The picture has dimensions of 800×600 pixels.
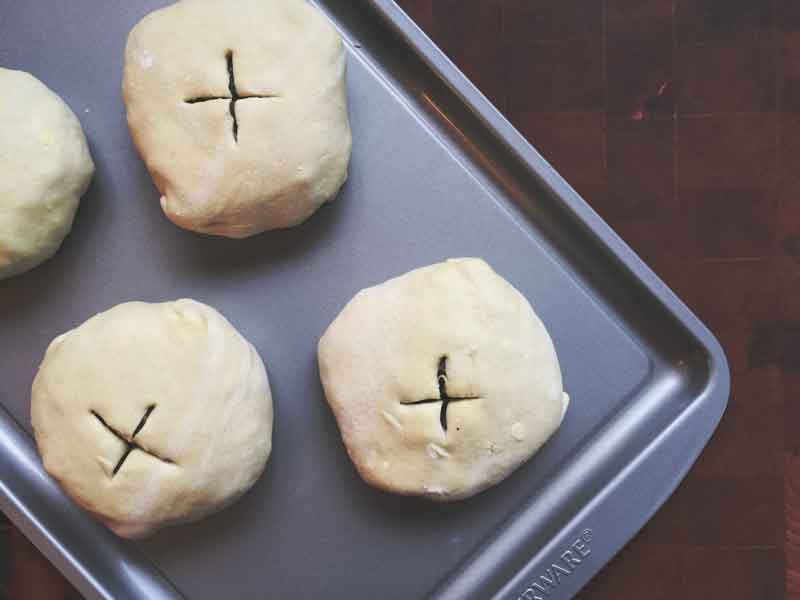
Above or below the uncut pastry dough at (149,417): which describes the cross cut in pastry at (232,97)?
above

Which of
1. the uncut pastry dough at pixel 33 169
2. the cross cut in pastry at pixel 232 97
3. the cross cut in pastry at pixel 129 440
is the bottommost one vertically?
the cross cut in pastry at pixel 129 440

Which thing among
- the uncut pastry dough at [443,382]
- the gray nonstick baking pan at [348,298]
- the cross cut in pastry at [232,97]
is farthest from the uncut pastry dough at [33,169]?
the uncut pastry dough at [443,382]

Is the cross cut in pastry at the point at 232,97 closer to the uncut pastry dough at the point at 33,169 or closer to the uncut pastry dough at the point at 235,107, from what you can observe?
the uncut pastry dough at the point at 235,107

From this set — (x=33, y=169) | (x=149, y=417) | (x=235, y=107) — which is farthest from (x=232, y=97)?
(x=149, y=417)

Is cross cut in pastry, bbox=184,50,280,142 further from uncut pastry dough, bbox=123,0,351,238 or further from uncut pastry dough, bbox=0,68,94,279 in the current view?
uncut pastry dough, bbox=0,68,94,279

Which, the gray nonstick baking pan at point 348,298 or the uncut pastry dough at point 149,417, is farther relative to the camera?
the gray nonstick baking pan at point 348,298

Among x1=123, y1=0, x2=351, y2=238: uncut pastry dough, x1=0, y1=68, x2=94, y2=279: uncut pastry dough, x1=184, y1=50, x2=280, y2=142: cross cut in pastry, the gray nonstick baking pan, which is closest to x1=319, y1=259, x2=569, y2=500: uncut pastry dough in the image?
the gray nonstick baking pan
